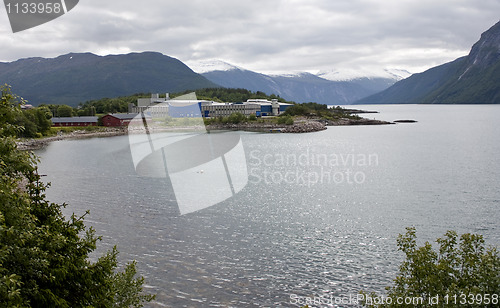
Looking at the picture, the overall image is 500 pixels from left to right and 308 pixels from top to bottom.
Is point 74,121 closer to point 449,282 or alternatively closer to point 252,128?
point 252,128

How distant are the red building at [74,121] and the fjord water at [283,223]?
91124mm

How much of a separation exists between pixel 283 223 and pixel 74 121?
426ft

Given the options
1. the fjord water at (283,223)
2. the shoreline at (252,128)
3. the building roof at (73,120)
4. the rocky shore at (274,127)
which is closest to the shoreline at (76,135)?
the shoreline at (252,128)

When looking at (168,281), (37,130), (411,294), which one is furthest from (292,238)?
(37,130)

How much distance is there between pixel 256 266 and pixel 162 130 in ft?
388

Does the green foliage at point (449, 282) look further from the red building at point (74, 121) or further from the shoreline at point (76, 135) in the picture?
the red building at point (74, 121)

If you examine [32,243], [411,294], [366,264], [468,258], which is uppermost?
[32,243]

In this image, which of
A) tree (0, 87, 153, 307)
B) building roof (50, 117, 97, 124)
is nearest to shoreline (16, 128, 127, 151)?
building roof (50, 117, 97, 124)

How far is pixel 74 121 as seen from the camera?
13900 centimetres

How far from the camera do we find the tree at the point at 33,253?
8.11m

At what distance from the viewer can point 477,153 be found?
205ft

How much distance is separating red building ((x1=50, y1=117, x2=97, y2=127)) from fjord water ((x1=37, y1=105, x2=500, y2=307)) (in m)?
91.1

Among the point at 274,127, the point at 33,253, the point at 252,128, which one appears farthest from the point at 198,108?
the point at 33,253

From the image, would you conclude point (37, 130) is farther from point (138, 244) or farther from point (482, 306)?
point (482, 306)
